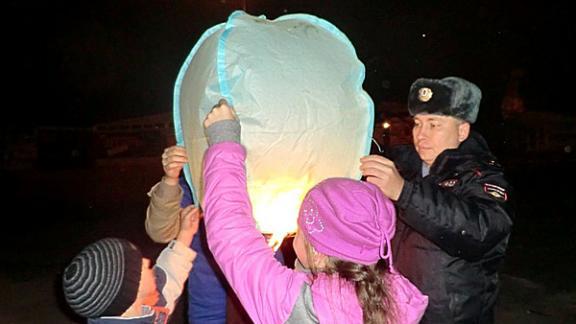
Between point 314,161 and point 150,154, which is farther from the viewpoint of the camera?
point 150,154

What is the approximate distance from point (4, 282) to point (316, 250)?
6.39 meters

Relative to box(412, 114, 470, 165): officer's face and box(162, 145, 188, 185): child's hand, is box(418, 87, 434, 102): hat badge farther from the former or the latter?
box(162, 145, 188, 185): child's hand

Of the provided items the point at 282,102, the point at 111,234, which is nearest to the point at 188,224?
the point at 282,102

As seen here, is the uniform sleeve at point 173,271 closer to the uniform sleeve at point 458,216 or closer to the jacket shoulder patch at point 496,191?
the uniform sleeve at point 458,216

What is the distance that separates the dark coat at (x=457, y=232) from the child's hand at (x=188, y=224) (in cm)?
74

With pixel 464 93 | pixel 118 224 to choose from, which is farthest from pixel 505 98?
pixel 464 93

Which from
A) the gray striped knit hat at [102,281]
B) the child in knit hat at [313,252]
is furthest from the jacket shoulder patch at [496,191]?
the gray striped knit hat at [102,281]

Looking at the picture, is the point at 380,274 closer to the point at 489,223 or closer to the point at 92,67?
the point at 489,223

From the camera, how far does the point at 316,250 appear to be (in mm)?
1585

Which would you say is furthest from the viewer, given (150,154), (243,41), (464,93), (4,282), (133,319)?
(150,154)

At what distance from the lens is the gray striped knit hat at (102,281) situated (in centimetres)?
177

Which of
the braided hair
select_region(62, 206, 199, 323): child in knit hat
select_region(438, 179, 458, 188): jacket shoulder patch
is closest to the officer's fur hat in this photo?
select_region(438, 179, 458, 188): jacket shoulder patch

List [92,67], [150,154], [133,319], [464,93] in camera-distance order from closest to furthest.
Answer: [133,319] < [464,93] < [150,154] < [92,67]

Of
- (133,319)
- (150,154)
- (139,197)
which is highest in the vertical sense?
(133,319)
